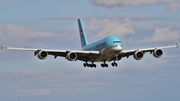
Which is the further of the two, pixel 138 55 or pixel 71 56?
pixel 138 55

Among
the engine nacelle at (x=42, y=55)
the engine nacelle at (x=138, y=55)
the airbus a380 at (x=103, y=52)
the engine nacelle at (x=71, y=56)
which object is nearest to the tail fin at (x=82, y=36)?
the airbus a380 at (x=103, y=52)

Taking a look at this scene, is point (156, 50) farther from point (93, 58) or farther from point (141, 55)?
point (93, 58)

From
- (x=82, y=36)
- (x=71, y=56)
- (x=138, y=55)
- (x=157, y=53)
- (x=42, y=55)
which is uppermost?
(x=82, y=36)

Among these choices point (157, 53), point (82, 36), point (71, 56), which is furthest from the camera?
point (82, 36)

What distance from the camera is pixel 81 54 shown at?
114 metres

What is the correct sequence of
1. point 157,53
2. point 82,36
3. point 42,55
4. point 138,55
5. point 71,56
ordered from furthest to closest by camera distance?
point 82,36 < point 157,53 < point 138,55 < point 71,56 < point 42,55

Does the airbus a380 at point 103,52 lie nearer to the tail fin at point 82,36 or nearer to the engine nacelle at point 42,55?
the engine nacelle at point 42,55

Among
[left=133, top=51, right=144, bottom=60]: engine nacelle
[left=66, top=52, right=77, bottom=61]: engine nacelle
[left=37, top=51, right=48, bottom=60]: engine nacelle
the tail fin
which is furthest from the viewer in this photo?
the tail fin

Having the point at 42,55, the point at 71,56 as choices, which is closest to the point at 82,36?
the point at 71,56

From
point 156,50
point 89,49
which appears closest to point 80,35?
point 89,49

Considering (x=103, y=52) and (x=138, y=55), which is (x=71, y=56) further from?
(x=138, y=55)

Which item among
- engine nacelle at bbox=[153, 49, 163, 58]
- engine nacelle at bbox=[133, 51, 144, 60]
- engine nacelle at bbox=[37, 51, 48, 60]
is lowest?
engine nacelle at bbox=[37, 51, 48, 60]

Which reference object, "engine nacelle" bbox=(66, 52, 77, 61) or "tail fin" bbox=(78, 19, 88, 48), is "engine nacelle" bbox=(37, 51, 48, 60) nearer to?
"engine nacelle" bbox=(66, 52, 77, 61)

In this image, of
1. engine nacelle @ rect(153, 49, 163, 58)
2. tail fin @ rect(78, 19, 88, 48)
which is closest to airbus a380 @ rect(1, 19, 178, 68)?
engine nacelle @ rect(153, 49, 163, 58)
